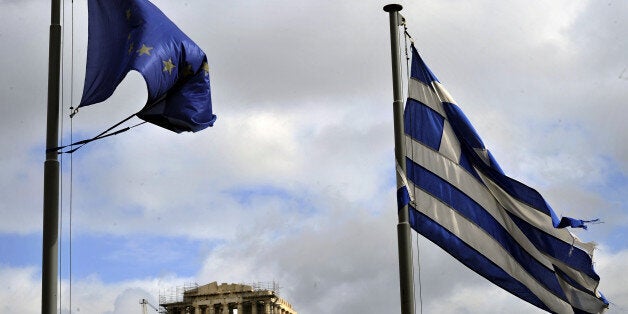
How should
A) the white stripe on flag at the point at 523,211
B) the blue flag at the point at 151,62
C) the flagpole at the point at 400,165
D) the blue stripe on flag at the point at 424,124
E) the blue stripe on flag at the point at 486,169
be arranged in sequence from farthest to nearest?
the white stripe on flag at the point at 523,211
the blue stripe on flag at the point at 486,169
the blue stripe on flag at the point at 424,124
the flagpole at the point at 400,165
the blue flag at the point at 151,62

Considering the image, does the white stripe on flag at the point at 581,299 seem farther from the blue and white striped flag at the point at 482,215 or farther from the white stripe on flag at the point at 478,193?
the white stripe on flag at the point at 478,193

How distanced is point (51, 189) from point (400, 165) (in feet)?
15.2

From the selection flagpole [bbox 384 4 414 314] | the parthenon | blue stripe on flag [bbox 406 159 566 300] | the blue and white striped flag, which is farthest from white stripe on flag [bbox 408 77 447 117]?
the parthenon

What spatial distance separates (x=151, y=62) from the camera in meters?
12.8

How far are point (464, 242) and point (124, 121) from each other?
565 cm

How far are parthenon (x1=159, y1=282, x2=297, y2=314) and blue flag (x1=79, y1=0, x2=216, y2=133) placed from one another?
142 meters

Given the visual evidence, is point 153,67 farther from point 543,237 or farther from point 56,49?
point 543,237

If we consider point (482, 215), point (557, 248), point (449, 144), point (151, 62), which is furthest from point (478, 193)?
point (151, 62)

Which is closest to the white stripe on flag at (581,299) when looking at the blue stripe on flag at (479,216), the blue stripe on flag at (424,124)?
the blue stripe on flag at (479,216)

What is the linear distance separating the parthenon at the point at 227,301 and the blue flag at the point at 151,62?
141858mm

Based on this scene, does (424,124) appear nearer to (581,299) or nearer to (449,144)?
(449,144)

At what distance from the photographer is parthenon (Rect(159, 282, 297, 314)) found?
506ft

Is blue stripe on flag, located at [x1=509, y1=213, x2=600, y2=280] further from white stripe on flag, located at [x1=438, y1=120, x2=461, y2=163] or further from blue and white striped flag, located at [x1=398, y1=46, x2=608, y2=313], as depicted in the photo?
white stripe on flag, located at [x1=438, y1=120, x2=461, y2=163]

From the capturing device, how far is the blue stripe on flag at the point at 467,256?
15508 mm
